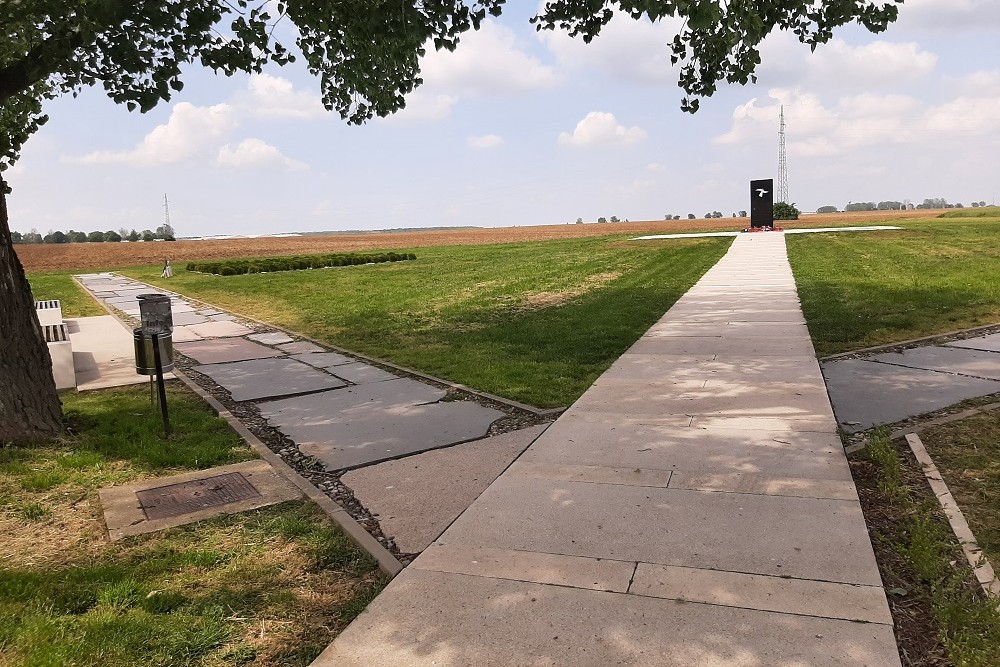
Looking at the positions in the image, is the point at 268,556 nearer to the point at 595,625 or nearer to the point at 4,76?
the point at 595,625

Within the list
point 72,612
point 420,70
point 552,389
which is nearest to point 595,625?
point 72,612

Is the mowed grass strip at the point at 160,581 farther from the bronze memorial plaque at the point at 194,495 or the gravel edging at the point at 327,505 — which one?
the bronze memorial plaque at the point at 194,495

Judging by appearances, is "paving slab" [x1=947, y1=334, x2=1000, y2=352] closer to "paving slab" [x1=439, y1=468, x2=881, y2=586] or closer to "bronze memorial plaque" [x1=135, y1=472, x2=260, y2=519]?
"paving slab" [x1=439, y1=468, x2=881, y2=586]

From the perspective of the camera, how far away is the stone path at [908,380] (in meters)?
5.50

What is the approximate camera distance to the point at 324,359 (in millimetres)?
8672

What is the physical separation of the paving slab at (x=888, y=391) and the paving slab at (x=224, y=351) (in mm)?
6921

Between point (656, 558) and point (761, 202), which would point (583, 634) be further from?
point (761, 202)

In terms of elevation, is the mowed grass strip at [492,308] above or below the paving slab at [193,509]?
above

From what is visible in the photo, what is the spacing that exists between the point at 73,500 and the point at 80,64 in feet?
11.2

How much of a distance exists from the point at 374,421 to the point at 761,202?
35.1 metres

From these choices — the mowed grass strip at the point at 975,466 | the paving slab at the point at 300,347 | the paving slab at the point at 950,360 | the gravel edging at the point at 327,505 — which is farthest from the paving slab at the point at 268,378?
the paving slab at the point at 950,360

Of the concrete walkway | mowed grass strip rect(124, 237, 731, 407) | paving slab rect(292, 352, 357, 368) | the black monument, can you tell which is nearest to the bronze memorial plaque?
the concrete walkway

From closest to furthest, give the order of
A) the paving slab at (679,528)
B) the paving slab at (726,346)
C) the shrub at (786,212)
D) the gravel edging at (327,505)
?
1. the paving slab at (679,528)
2. the gravel edging at (327,505)
3. the paving slab at (726,346)
4. the shrub at (786,212)

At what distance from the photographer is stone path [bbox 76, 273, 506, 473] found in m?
5.18
